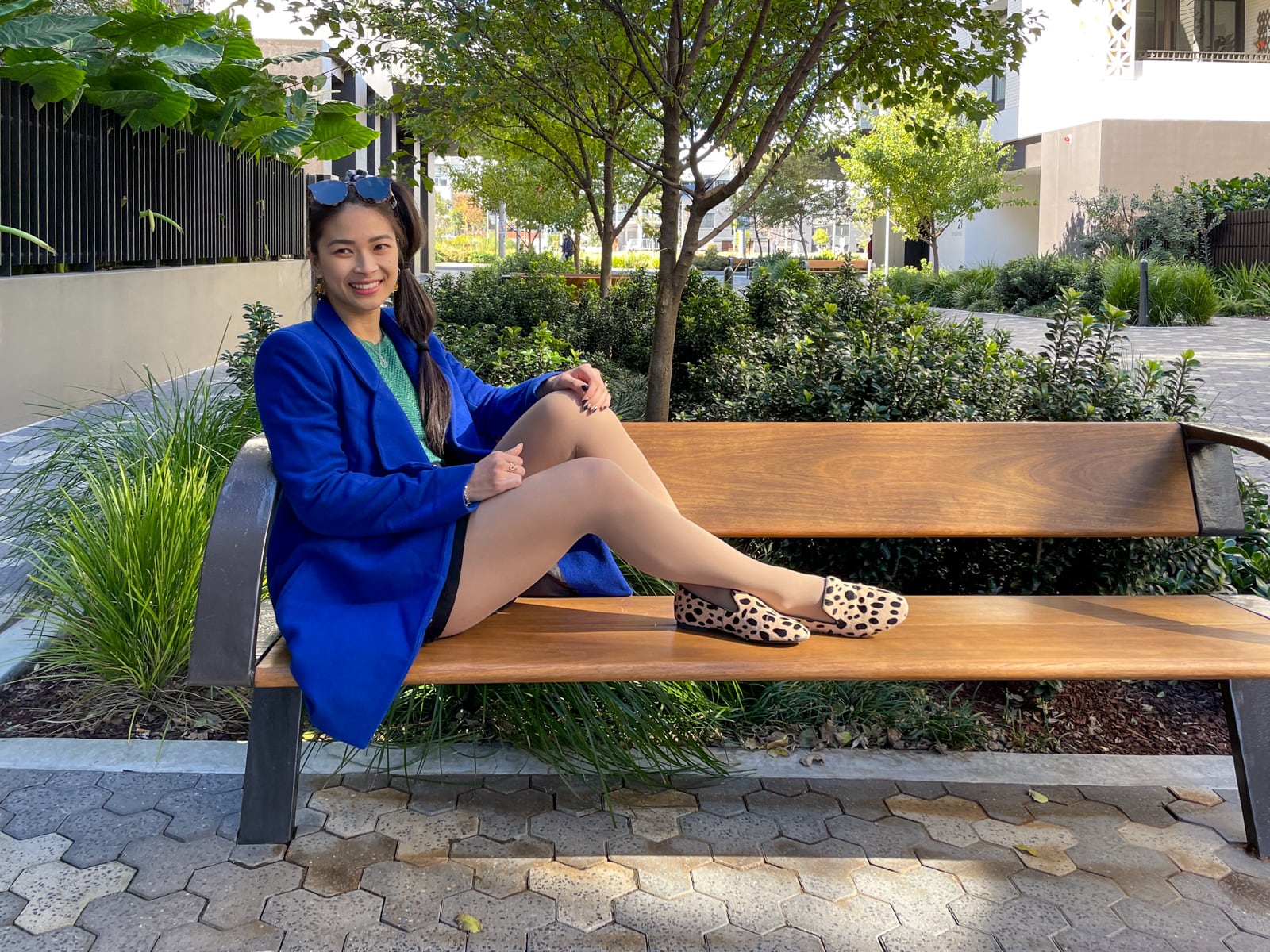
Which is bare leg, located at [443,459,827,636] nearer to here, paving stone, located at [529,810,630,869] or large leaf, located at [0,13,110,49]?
paving stone, located at [529,810,630,869]

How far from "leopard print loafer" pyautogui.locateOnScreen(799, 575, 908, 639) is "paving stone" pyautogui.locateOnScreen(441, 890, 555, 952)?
900mm

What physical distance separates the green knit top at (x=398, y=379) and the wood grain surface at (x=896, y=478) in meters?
0.60

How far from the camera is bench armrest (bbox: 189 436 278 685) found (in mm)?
2375

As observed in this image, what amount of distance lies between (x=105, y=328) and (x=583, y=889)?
8.57 meters

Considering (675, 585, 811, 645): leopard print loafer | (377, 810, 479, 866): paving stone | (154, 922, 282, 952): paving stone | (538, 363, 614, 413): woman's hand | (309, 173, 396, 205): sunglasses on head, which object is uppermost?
(309, 173, 396, 205): sunglasses on head

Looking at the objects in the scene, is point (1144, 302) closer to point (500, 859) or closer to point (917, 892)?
point (917, 892)

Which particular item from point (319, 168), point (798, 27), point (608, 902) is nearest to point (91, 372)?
point (798, 27)

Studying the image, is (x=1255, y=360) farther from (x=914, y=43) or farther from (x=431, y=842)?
(x=431, y=842)

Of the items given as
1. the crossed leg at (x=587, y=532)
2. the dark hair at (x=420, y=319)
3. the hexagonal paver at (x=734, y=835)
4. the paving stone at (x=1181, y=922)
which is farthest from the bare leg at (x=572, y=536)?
the paving stone at (x=1181, y=922)

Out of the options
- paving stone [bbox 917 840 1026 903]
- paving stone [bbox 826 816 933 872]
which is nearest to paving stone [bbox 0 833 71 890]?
paving stone [bbox 826 816 933 872]

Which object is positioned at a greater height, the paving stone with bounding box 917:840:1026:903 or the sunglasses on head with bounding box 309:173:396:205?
the sunglasses on head with bounding box 309:173:396:205

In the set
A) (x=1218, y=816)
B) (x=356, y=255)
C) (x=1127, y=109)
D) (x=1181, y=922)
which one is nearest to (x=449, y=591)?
(x=356, y=255)

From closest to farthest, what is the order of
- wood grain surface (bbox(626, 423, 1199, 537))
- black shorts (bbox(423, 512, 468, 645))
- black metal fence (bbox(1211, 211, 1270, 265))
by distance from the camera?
black shorts (bbox(423, 512, 468, 645))
wood grain surface (bbox(626, 423, 1199, 537))
black metal fence (bbox(1211, 211, 1270, 265))

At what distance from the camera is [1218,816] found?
9.39ft
